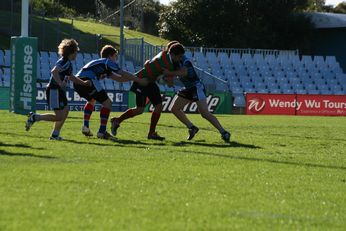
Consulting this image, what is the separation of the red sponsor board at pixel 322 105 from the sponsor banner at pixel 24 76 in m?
18.2

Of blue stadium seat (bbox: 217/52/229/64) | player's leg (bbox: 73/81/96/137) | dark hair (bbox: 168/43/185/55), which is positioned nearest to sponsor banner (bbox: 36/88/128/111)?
blue stadium seat (bbox: 217/52/229/64)

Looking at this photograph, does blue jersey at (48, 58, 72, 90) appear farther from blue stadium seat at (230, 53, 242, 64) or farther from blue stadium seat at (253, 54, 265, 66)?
blue stadium seat at (253, 54, 265, 66)

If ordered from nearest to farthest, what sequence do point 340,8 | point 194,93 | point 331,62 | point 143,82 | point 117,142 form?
1. point 117,142
2. point 143,82
3. point 194,93
4. point 331,62
5. point 340,8

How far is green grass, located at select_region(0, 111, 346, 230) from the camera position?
247 inches

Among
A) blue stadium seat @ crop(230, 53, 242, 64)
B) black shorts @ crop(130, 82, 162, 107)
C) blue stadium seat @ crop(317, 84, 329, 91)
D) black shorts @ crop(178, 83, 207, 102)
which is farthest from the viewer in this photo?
blue stadium seat @ crop(230, 53, 242, 64)

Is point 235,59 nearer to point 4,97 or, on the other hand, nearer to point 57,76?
point 4,97

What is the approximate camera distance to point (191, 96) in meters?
15.4

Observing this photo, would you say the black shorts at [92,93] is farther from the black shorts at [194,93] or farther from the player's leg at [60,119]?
the black shorts at [194,93]

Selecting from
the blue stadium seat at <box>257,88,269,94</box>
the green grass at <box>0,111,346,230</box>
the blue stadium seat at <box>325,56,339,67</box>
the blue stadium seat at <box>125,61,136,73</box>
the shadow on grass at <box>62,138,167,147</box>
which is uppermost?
the blue stadium seat at <box>325,56,339,67</box>

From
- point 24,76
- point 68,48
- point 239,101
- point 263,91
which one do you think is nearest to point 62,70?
point 68,48

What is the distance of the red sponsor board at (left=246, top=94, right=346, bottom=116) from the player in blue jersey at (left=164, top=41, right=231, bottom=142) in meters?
22.8

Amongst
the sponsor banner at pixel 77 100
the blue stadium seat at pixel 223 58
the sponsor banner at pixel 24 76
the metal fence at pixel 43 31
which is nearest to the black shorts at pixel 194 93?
the sponsor banner at pixel 24 76

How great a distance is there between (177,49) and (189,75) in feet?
2.46

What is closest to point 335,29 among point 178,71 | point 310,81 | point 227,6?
point 227,6
